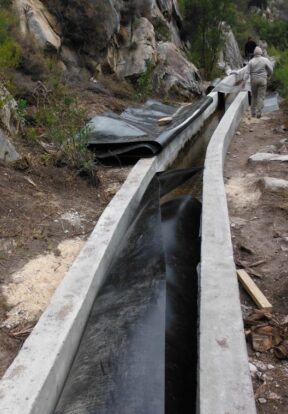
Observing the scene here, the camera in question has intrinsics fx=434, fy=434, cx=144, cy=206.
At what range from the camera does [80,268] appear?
10.9 feet

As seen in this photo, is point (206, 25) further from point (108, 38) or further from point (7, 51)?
point (7, 51)

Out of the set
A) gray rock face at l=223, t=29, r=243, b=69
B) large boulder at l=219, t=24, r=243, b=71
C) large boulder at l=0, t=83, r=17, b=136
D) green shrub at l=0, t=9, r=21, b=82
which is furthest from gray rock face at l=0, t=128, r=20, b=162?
gray rock face at l=223, t=29, r=243, b=69

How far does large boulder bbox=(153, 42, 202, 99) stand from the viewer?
13062mm

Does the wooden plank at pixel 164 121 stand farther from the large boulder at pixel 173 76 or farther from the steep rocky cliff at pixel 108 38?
the large boulder at pixel 173 76

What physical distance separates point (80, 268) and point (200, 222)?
4.68 ft

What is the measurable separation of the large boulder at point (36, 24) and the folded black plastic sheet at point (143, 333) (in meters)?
7.46

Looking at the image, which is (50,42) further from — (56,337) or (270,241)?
(56,337)

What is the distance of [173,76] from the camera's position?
13.5 meters

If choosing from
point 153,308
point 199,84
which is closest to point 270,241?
point 153,308

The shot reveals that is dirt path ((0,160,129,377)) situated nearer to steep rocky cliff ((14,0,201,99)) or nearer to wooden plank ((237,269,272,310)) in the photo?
wooden plank ((237,269,272,310))

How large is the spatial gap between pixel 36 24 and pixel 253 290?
873 cm

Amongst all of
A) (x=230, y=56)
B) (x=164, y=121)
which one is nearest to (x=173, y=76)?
(x=164, y=121)

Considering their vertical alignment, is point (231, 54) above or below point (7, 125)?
above

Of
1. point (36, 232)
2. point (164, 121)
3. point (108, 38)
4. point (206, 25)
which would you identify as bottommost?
point (36, 232)
